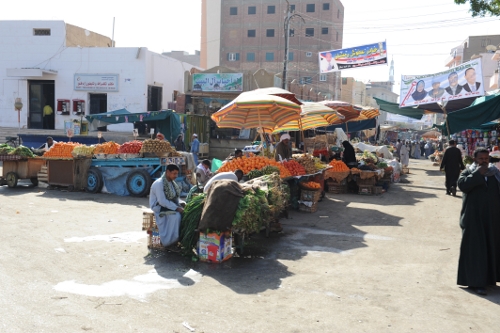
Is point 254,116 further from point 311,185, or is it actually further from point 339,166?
point 339,166

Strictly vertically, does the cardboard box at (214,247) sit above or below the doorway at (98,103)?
below

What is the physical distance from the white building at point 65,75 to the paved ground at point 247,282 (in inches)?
741

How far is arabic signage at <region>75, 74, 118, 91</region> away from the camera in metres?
27.9

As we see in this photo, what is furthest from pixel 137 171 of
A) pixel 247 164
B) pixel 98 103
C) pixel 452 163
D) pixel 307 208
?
pixel 98 103

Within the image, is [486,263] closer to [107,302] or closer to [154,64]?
[107,302]

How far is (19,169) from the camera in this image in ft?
47.7

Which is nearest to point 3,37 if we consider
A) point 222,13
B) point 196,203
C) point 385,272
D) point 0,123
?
point 0,123

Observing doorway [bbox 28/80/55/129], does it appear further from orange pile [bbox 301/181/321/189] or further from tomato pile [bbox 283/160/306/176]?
orange pile [bbox 301/181/321/189]

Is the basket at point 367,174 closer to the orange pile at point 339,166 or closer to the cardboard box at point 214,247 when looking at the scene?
the orange pile at point 339,166

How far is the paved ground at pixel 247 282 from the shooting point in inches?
187

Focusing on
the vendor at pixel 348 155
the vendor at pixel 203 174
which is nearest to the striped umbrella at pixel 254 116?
the vendor at pixel 203 174

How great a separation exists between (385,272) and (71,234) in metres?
5.60

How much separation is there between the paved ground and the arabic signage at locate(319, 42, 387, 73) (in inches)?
687

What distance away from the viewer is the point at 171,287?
576 cm
